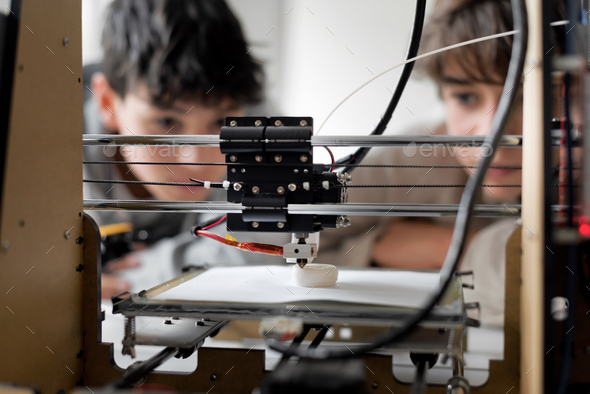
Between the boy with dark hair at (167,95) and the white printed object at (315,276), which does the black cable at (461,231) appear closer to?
the white printed object at (315,276)

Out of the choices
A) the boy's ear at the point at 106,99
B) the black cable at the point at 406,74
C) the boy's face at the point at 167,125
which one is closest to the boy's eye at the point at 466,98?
the black cable at the point at 406,74

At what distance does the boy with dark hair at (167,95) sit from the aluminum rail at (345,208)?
2.78 feet

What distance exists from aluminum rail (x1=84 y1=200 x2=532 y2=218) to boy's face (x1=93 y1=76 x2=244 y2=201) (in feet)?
2.82

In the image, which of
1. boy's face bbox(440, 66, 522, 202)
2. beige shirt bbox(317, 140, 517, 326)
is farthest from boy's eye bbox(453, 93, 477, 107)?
beige shirt bbox(317, 140, 517, 326)

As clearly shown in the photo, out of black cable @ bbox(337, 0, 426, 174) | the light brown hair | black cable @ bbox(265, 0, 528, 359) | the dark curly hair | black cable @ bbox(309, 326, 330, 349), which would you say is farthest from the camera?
the dark curly hair

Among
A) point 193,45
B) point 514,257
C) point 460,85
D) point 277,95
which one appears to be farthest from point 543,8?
point 193,45

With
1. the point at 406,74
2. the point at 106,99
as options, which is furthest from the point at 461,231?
the point at 106,99

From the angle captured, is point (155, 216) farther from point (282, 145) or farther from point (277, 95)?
point (282, 145)

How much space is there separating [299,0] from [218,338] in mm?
1267

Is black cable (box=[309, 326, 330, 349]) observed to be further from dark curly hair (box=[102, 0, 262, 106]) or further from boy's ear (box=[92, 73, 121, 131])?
boy's ear (box=[92, 73, 121, 131])

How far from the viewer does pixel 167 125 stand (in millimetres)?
1699

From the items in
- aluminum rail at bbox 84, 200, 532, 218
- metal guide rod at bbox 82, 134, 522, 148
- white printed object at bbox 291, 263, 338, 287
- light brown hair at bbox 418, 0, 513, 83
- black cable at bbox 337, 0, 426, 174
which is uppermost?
light brown hair at bbox 418, 0, 513, 83

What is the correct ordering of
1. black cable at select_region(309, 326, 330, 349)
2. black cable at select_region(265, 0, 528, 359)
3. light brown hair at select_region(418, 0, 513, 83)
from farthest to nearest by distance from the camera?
1. light brown hair at select_region(418, 0, 513, 83)
2. black cable at select_region(309, 326, 330, 349)
3. black cable at select_region(265, 0, 528, 359)

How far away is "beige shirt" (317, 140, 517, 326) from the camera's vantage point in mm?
1506
